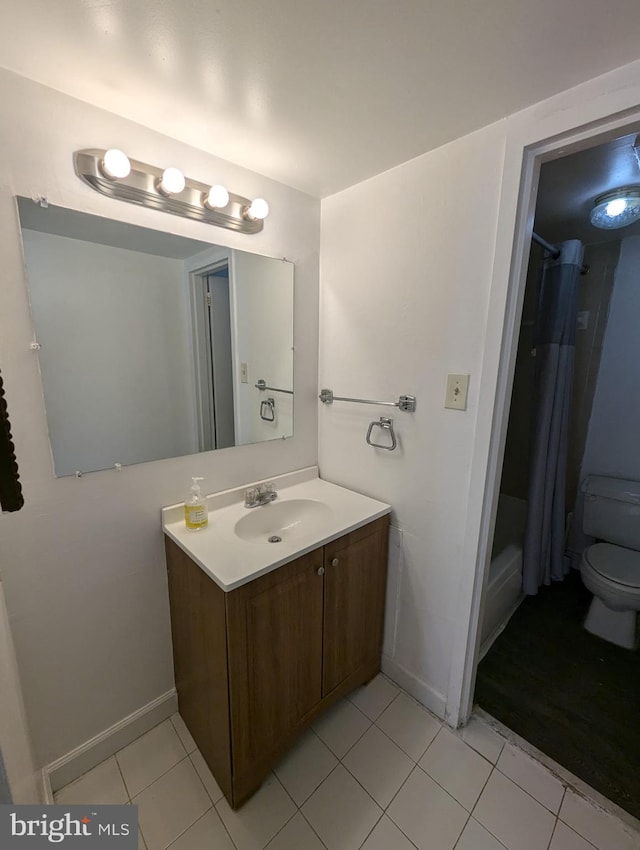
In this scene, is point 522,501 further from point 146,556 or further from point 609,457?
point 146,556

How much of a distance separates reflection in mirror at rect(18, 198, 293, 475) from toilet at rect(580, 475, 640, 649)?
5.86ft

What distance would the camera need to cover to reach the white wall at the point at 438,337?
1.05m

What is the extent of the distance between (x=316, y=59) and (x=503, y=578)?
2.18 metres

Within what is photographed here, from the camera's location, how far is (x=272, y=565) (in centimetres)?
105

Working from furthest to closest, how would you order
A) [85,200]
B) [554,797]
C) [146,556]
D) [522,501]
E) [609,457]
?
[522,501] → [609,457] → [146,556] → [554,797] → [85,200]

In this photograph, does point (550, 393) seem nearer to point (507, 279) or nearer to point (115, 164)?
point (507, 279)

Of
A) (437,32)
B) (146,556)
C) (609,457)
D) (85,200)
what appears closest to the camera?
(437,32)

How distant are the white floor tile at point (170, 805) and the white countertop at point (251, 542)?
2.65ft

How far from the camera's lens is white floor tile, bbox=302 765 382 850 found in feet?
3.46

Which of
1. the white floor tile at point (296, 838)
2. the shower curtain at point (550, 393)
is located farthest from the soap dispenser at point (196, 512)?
the shower curtain at point (550, 393)

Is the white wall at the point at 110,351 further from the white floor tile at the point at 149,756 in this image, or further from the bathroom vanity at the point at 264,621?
the white floor tile at the point at 149,756

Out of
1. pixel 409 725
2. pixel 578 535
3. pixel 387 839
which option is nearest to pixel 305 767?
pixel 387 839

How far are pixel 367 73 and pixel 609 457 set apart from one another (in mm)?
2352

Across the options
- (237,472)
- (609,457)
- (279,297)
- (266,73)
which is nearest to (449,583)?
(237,472)
